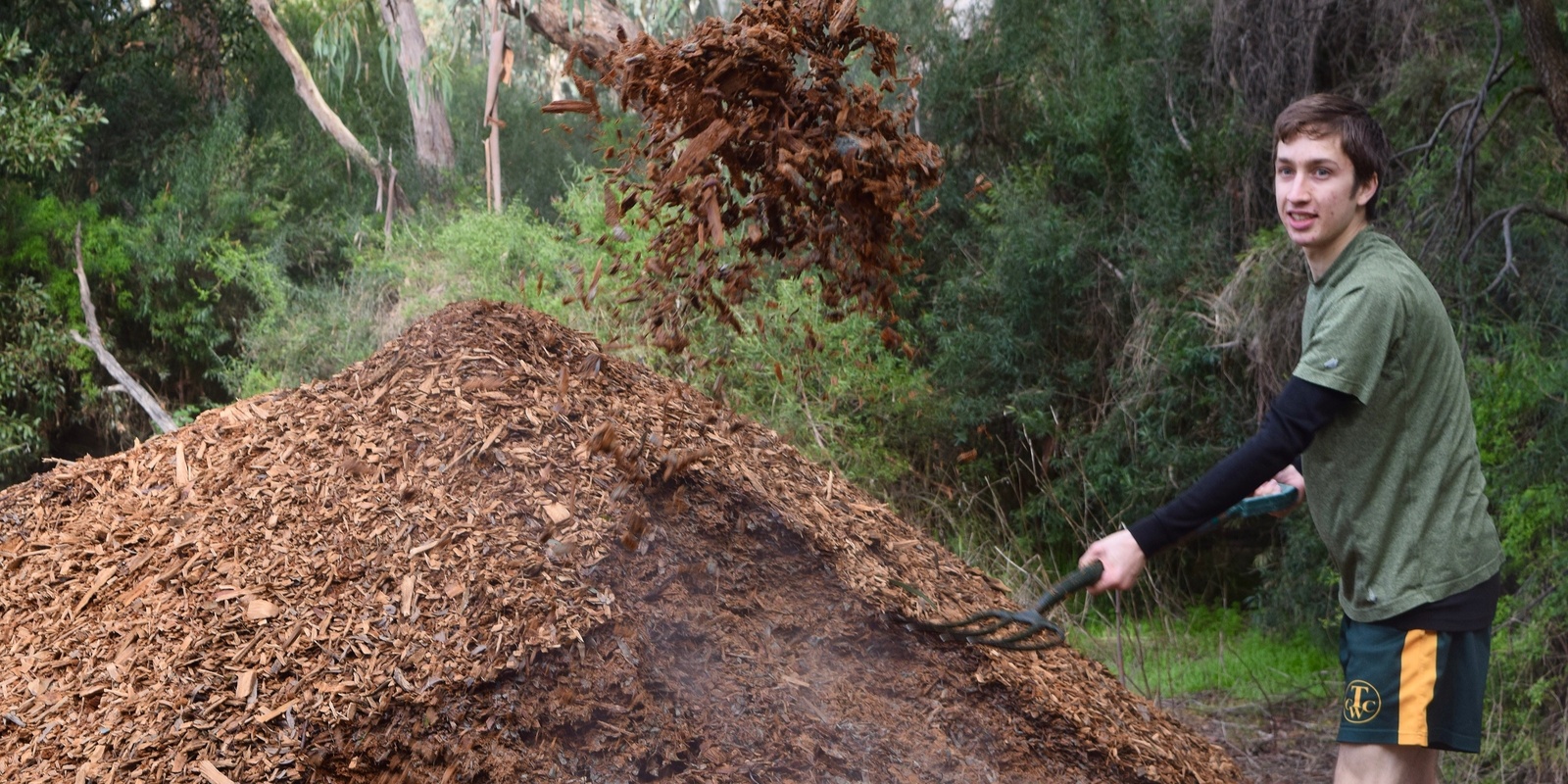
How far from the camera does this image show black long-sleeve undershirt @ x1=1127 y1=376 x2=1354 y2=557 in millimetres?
2051

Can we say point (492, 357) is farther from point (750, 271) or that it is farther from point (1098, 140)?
point (1098, 140)

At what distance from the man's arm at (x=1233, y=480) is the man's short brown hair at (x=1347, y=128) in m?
0.43

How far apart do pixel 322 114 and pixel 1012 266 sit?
25.8ft

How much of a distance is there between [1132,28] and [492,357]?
5.75m

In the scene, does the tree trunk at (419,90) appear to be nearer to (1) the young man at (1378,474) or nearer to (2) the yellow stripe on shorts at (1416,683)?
(1) the young man at (1378,474)

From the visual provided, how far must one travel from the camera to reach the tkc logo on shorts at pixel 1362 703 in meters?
2.16

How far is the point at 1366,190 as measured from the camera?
7.21ft

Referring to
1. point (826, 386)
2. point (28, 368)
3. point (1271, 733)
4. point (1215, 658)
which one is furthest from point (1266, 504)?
point (28, 368)

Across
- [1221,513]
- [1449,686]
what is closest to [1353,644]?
[1449,686]

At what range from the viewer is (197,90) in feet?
39.4

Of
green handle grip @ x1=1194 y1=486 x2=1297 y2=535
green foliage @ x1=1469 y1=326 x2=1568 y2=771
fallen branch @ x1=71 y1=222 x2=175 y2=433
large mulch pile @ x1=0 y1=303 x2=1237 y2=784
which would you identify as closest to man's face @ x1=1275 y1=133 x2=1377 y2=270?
green handle grip @ x1=1194 y1=486 x2=1297 y2=535

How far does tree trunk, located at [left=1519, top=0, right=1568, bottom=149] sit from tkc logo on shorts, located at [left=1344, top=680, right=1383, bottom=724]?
2.54m

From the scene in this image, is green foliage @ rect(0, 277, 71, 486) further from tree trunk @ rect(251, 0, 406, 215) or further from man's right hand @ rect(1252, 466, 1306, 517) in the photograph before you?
man's right hand @ rect(1252, 466, 1306, 517)

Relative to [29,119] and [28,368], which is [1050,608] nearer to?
[29,119]
